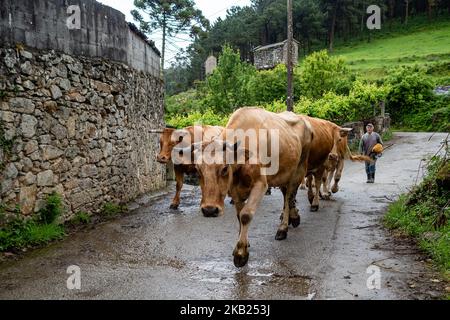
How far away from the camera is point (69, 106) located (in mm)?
8023

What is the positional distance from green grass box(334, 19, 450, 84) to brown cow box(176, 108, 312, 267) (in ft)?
109

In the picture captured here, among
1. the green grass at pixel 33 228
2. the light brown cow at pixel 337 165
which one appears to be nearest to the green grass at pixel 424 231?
the light brown cow at pixel 337 165

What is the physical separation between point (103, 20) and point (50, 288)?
6094 mm

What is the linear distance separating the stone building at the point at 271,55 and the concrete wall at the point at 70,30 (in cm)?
4148

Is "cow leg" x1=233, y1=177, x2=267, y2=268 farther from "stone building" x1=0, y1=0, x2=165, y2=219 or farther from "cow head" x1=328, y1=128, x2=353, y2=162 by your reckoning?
"cow head" x1=328, y1=128, x2=353, y2=162

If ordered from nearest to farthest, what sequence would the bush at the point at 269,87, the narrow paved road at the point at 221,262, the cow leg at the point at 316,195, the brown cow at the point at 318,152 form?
the narrow paved road at the point at 221,262 → the brown cow at the point at 318,152 → the cow leg at the point at 316,195 → the bush at the point at 269,87

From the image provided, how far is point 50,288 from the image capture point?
502 centimetres

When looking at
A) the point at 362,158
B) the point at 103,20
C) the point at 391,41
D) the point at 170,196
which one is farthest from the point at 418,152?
the point at 391,41

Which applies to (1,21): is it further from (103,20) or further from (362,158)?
(362,158)

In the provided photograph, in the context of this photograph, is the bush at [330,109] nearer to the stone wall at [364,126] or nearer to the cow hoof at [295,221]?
the stone wall at [364,126]

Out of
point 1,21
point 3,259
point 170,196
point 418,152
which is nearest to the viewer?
point 3,259

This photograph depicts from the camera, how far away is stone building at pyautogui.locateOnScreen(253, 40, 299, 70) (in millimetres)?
51281

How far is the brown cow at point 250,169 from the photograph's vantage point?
521cm
